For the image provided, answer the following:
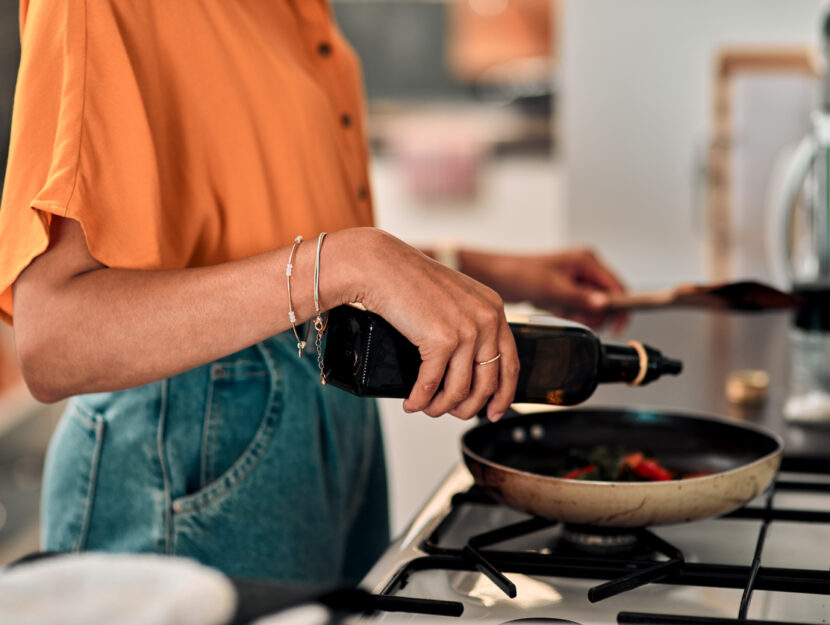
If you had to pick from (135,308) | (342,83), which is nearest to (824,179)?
(342,83)

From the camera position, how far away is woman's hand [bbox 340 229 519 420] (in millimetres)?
683

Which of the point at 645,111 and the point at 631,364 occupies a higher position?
the point at 645,111

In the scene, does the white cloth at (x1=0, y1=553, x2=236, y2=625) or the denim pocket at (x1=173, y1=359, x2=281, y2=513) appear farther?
the denim pocket at (x1=173, y1=359, x2=281, y2=513)

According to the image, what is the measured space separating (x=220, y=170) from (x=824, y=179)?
676mm

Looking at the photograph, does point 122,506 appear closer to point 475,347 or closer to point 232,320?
point 232,320

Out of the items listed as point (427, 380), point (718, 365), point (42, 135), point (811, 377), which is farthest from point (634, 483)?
point (718, 365)

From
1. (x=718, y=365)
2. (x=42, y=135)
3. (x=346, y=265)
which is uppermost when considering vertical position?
(x=42, y=135)

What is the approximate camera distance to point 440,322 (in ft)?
2.23

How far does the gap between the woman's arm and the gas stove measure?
Answer: 0.42 feet

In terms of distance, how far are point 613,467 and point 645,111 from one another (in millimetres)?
2503

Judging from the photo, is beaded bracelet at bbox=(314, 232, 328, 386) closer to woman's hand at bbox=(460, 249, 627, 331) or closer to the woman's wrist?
the woman's wrist

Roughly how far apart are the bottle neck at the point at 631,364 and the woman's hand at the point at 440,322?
10 cm

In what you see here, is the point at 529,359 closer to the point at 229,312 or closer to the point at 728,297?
the point at 229,312

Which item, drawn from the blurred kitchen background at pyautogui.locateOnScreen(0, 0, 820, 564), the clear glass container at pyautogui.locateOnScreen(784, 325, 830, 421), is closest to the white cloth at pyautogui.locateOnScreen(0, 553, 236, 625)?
the clear glass container at pyautogui.locateOnScreen(784, 325, 830, 421)
